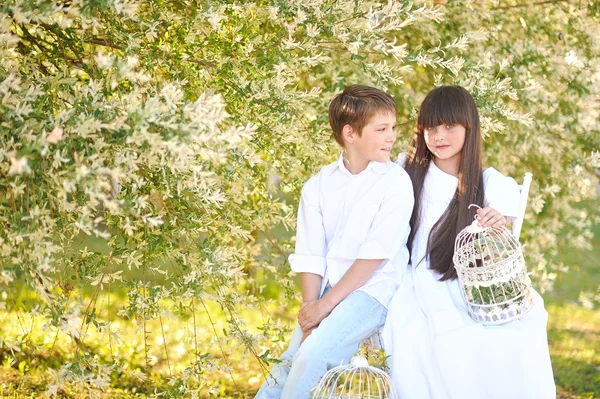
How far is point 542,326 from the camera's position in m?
3.07

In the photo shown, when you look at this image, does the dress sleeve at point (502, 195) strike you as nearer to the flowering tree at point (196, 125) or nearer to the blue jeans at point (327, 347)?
the flowering tree at point (196, 125)

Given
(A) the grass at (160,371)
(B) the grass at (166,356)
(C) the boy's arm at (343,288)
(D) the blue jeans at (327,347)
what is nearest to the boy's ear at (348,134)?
(C) the boy's arm at (343,288)

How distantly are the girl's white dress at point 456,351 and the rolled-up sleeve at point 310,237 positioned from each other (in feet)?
1.21

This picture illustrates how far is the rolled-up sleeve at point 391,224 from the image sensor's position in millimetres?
3129

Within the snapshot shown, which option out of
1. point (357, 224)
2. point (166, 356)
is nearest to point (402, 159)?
point (357, 224)

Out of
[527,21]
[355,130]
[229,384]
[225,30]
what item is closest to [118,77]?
[225,30]

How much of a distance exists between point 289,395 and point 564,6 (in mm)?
3291

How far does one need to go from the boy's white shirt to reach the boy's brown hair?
18cm

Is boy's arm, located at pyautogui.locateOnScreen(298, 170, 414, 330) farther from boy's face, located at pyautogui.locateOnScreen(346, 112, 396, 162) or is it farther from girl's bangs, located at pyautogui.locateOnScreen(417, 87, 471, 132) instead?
girl's bangs, located at pyautogui.locateOnScreen(417, 87, 471, 132)

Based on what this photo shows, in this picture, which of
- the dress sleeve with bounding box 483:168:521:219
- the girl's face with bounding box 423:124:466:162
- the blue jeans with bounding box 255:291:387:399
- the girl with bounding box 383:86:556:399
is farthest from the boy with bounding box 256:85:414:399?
the dress sleeve with bounding box 483:168:521:219

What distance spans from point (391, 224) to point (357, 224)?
0.15 m

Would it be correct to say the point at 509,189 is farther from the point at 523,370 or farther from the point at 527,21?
the point at 527,21

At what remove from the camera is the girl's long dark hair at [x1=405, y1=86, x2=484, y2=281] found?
3.28 metres

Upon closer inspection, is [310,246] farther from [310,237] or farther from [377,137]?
[377,137]
